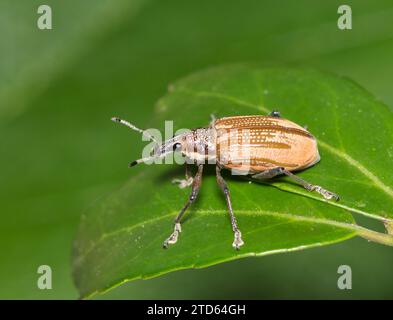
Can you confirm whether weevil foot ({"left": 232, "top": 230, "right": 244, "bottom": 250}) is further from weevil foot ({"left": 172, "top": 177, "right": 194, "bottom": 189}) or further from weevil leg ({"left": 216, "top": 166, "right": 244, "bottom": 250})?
weevil foot ({"left": 172, "top": 177, "right": 194, "bottom": 189})

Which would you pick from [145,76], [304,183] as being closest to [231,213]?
[304,183]

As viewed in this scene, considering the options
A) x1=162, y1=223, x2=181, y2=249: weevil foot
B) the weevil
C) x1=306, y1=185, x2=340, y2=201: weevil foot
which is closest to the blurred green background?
the weevil

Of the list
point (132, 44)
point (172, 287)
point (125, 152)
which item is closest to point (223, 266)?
A: point (172, 287)

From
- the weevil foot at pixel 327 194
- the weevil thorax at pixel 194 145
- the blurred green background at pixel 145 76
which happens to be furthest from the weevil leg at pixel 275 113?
the blurred green background at pixel 145 76

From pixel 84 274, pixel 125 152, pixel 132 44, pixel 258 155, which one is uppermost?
pixel 132 44

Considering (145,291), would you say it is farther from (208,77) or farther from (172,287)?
(208,77)

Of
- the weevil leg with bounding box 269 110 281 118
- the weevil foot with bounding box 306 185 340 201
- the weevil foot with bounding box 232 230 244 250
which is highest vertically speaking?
the weevil leg with bounding box 269 110 281 118

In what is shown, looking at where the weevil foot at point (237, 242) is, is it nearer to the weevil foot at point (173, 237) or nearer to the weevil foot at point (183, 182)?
the weevil foot at point (173, 237)
